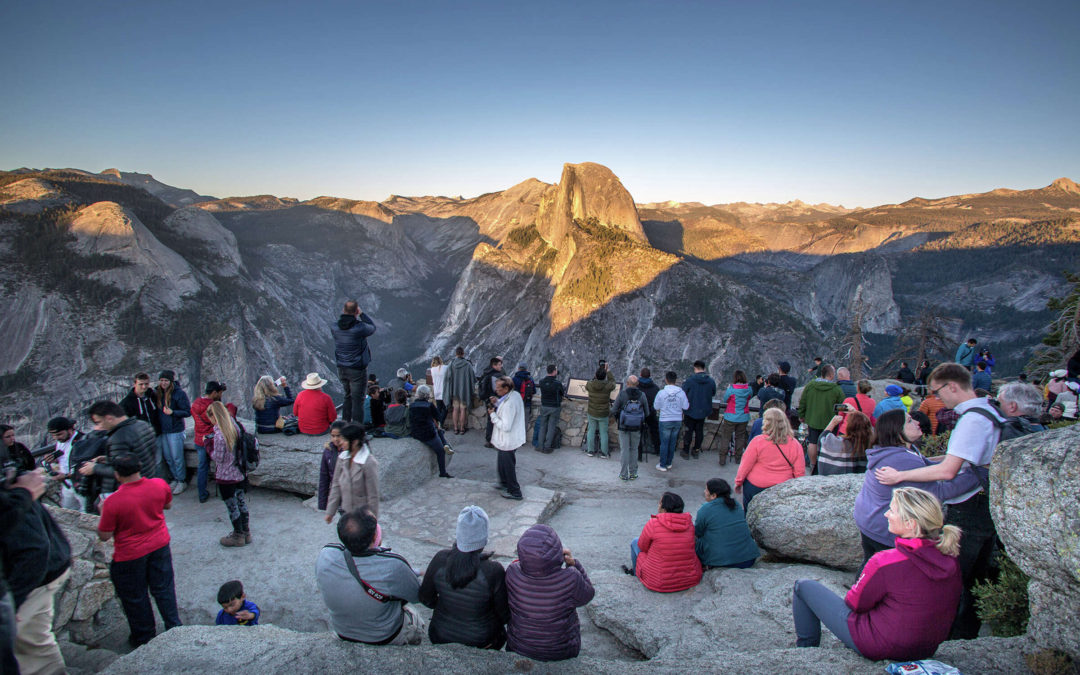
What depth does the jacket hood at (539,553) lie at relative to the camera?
295 centimetres

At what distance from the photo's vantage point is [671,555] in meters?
Answer: 4.37

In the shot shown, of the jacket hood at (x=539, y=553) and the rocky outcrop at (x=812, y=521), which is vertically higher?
the jacket hood at (x=539, y=553)

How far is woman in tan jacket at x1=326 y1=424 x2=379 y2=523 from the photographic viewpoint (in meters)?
4.84

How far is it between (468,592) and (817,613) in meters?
2.20

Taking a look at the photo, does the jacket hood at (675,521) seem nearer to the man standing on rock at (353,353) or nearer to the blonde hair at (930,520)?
the blonde hair at (930,520)

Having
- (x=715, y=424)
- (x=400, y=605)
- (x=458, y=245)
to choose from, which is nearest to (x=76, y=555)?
(x=400, y=605)

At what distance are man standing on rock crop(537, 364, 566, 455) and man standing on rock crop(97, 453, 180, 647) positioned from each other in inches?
229

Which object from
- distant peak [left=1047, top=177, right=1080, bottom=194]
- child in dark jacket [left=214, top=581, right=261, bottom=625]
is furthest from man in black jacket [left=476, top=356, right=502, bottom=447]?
distant peak [left=1047, top=177, right=1080, bottom=194]

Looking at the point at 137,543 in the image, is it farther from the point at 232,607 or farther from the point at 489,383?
the point at 489,383

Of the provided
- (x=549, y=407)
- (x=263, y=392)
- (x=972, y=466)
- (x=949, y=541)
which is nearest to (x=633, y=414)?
(x=549, y=407)

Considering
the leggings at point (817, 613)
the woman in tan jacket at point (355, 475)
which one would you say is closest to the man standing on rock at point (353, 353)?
the woman in tan jacket at point (355, 475)

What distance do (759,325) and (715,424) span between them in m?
53.5

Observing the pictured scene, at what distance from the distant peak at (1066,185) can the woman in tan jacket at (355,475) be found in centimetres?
20446

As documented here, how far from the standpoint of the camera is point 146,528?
151 inches
